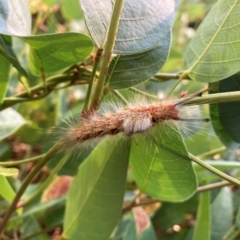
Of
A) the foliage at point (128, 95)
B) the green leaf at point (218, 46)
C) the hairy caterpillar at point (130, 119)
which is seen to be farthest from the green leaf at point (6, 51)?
the green leaf at point (218, 46)

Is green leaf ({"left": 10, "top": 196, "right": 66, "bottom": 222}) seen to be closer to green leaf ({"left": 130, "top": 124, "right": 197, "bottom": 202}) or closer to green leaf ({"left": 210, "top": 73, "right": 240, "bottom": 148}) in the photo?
green leaf ({"left": 130, "top": 124, "right": 197, "bottom": 202})

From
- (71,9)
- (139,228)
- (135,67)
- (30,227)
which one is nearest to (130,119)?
(135,67)

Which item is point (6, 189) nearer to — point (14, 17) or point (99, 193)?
point (99, 193)

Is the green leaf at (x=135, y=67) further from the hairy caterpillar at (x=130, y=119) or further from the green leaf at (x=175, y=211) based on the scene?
the green leaf at (x=175, y=211)

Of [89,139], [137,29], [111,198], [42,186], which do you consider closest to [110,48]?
[137,29]

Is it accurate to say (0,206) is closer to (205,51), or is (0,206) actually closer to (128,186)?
(128,186)

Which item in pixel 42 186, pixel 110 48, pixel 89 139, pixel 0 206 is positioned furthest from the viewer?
pixel 0 206
